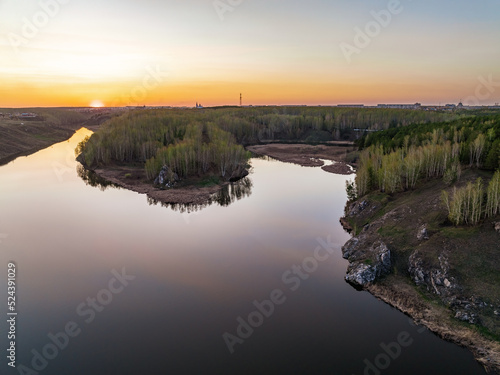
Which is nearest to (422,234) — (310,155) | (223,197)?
(223,197)

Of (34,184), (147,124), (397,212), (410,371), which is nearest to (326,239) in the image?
(397,212)

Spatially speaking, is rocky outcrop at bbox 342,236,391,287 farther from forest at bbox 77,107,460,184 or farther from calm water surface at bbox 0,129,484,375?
forest at bbox 77,107,460,184

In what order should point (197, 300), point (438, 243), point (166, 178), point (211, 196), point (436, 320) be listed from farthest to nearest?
point (166, 178) < point (211, 196) < point (438, 243) < point (197, 300) < point (436, 320)

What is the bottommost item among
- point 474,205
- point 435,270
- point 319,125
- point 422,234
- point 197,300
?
point 197,300

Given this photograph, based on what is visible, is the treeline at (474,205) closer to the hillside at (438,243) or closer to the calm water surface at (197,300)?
the hillside at (438,243)

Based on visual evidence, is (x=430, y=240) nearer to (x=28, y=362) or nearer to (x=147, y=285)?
(x=147, y=285)

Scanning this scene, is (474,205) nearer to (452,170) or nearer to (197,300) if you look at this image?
(452,170)

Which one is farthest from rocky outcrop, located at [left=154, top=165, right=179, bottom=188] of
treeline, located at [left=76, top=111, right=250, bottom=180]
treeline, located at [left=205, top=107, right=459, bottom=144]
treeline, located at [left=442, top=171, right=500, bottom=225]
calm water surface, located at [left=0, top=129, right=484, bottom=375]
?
treeline, located at [left=205, top=107, right=459, bottom=144]
